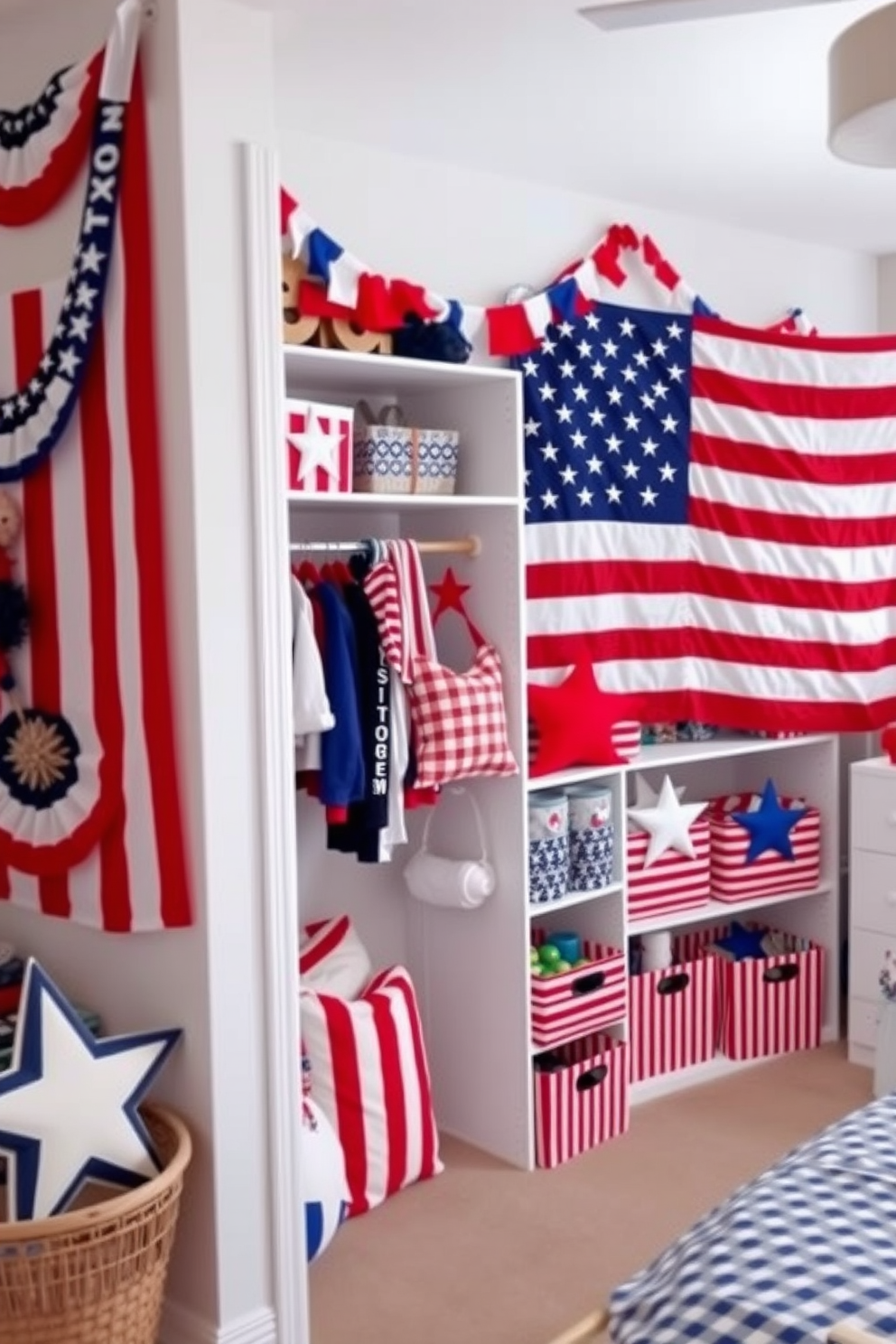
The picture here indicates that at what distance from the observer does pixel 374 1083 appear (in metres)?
3.22

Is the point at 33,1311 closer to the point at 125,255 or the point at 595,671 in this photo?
the point at 125,255

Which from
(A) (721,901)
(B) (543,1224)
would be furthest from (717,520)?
(B) (543,1224)

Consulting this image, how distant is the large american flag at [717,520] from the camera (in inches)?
151

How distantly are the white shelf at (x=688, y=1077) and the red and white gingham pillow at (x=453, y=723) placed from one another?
3.70 feet

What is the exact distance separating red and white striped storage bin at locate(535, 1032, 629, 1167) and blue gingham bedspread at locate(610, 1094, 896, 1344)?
4.65ft

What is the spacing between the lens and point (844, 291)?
4727 mm

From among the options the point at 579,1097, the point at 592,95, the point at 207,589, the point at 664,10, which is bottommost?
the point at 579,1097

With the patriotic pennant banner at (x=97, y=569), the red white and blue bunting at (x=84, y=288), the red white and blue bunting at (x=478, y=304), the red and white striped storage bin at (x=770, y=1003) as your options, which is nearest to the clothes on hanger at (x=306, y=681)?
the patriotic pennant banner at (x=97, y=569)

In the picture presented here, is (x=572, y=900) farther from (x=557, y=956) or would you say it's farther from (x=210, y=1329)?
(x=210, y=1329)

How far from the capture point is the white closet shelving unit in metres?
3.37

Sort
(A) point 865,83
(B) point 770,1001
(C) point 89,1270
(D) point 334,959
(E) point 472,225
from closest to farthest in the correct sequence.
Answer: (A) point 865,83 → (C) point 89,1270 → (D) point 334,959 → (E) point 472,225 → (B) point 770,1001

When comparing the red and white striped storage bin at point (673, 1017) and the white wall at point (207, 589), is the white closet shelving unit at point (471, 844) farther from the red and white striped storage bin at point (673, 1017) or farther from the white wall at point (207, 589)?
the white wall at point (207, 589)

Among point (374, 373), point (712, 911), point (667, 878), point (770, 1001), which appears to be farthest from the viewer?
point (770, 1001)

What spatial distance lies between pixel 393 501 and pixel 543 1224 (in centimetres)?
163
